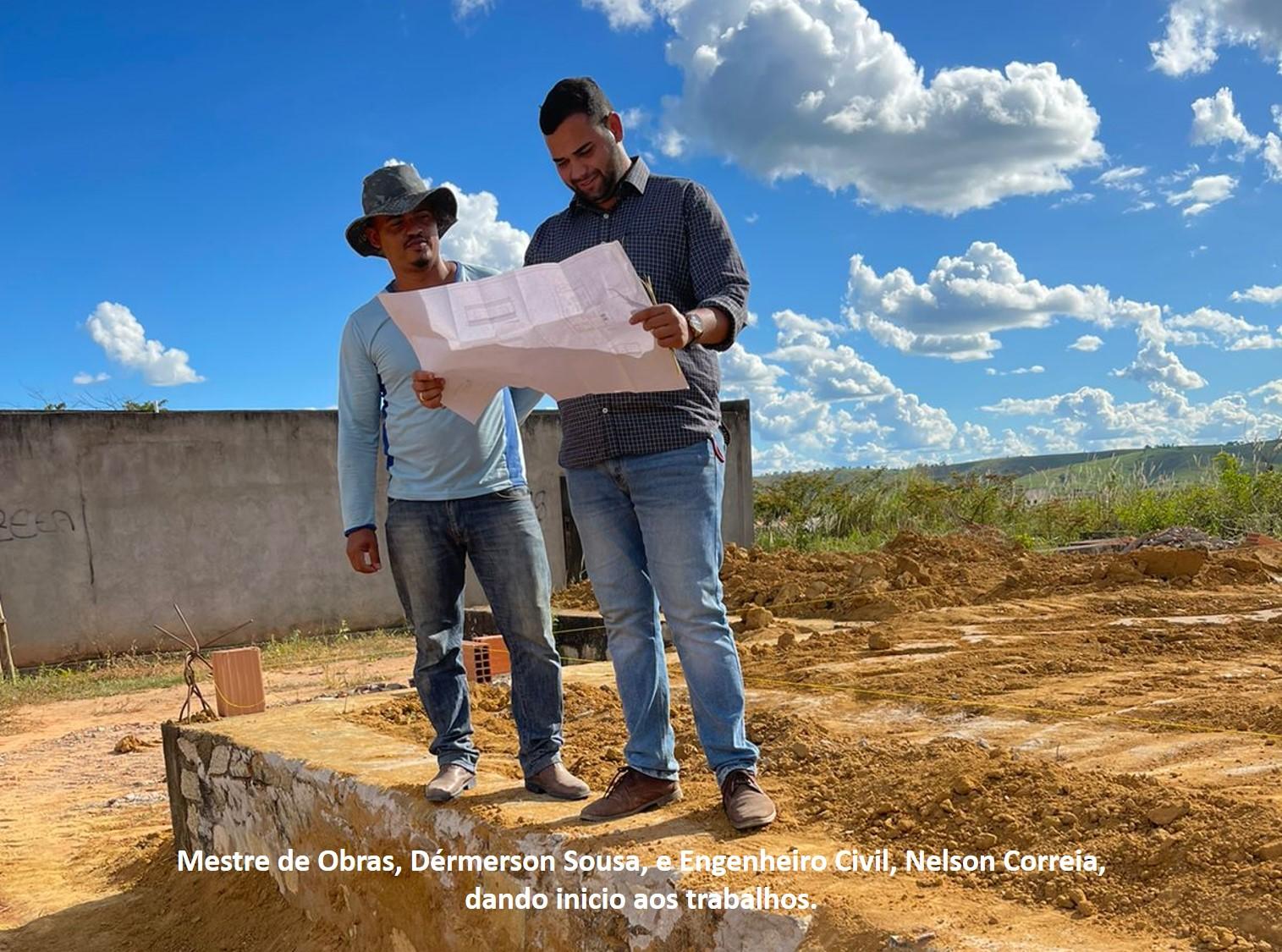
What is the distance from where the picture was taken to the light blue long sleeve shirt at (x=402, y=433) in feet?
10.1

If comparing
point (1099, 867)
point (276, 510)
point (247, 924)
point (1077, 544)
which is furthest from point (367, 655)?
point (1099, 867)

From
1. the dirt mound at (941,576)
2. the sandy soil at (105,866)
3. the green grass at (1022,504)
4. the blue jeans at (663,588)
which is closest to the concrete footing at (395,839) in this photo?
the sandy soil at (105,866)

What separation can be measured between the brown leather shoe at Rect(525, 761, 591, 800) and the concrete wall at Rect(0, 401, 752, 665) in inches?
393

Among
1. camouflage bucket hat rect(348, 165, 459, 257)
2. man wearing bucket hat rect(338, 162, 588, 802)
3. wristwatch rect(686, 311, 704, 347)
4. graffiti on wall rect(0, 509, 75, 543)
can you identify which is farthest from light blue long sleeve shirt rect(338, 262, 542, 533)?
graffiti on wall rect(0, 509, 75, 543)

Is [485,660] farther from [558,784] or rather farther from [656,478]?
[656,478]

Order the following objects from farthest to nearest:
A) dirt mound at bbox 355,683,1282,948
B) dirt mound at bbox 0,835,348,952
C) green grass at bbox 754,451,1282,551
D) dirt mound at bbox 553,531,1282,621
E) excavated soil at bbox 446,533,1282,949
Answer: green grass at bbox 754,451,1282,551 → dirt mound at bbox 553,531,1282,621 → dirt mound at bbox 0,835,348,952 → excavated soil at bbox 446,533,1282,949 → dirt mound at bbox 355,683,1282,948

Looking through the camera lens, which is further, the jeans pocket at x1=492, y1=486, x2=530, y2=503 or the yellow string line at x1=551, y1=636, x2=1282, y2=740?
the yellow string line at x1=551, y1=636, x2=1282, y2=740

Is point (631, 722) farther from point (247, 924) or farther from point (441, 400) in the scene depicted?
point (247, 924)

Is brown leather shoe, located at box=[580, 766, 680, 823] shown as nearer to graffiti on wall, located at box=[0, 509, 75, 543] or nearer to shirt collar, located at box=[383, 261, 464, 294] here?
shirt collar, located at box=[383, 261, 464, 294]

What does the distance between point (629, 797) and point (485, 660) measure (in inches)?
110

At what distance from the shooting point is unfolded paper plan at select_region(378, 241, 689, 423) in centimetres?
234

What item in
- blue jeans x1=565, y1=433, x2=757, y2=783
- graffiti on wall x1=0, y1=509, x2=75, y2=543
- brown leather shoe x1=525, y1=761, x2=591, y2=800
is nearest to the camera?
blue jeans x1=565, y1=433, x2=757, y2=783

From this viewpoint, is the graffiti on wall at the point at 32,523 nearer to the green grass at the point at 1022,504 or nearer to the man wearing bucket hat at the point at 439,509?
the green grass at the point at 1022,504

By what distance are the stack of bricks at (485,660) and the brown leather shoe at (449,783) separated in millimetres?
2146
